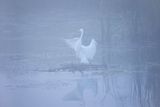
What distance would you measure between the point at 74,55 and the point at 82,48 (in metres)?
0.08

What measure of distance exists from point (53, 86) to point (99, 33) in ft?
1.72

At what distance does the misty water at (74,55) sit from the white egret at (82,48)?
3 cm

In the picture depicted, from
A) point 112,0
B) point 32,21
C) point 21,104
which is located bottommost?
point 21,104

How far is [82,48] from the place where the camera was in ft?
6.17

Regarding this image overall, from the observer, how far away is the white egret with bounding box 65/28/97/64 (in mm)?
1870

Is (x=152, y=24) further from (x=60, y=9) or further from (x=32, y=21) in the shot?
(x=32, y=21)

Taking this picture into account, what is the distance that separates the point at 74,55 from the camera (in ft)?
6.18

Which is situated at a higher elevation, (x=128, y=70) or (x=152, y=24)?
(x=152, y=24)

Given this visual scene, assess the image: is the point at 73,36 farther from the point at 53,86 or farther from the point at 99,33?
the point at 53,86

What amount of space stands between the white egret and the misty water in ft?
0.10

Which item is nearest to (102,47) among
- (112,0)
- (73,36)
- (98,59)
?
(98,59)

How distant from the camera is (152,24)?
1.93 meters

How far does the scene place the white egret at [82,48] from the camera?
1.87m

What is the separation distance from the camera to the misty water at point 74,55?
186 cm
